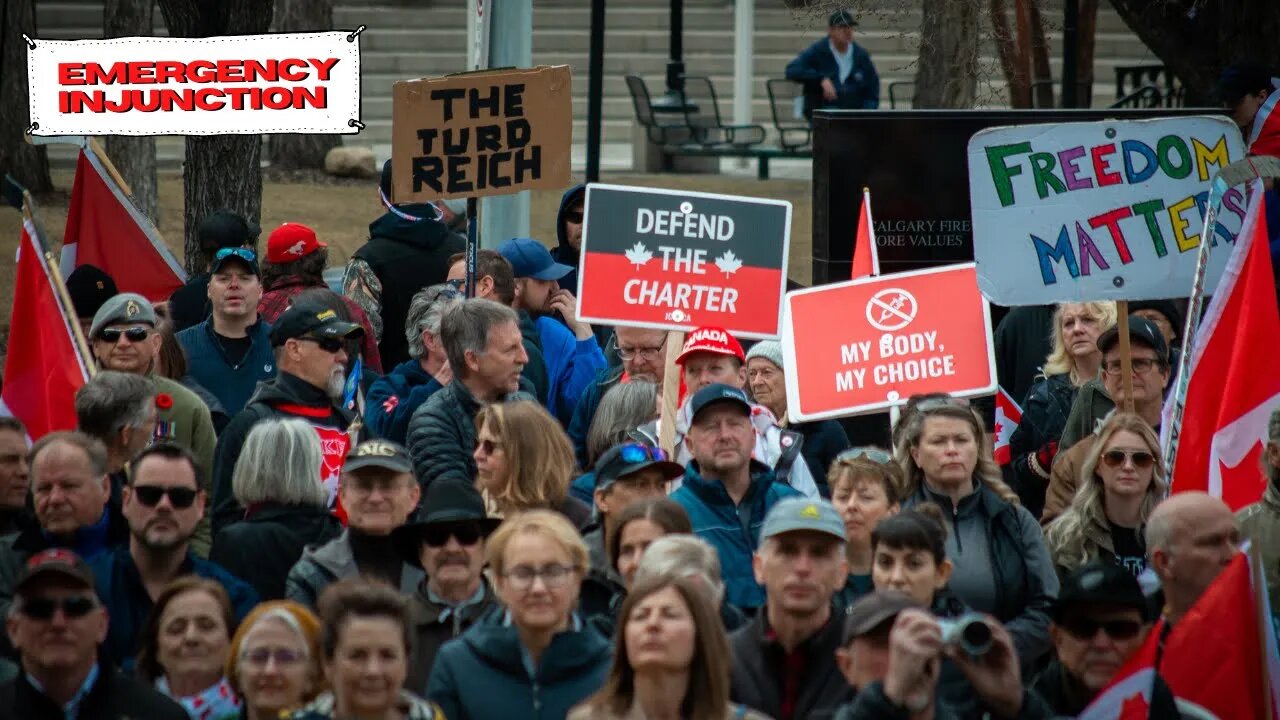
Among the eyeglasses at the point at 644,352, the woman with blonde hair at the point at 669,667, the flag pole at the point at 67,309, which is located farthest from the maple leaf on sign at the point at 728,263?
the woman with blonde hair at the point at 669,667

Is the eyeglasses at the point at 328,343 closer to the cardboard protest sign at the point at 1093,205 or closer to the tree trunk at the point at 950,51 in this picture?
the cardboard protest sign at the point at 1093,205

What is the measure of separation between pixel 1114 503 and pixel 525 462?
2.01m

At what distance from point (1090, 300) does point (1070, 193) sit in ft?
1.57

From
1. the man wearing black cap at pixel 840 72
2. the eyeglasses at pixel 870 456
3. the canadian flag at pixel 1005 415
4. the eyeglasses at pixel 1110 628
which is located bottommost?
the eyeglasses at pixel 1110 628

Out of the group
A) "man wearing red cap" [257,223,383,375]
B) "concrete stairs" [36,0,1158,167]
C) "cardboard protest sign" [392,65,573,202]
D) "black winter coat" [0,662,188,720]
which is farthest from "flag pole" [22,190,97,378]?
"concrete stairs" [36,0,1158,167]

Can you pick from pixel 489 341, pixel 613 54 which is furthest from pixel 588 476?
pixel 613 54

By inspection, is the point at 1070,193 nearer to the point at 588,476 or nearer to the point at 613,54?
the point at 588,476

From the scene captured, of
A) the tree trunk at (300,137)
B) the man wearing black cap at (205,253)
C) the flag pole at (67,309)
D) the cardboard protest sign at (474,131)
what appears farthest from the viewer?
the tree trunk at (300,137)

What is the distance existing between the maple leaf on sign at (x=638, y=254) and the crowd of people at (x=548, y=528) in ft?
1.17

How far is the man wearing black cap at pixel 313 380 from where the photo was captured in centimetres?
771

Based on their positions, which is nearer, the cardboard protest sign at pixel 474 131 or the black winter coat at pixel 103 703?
the black winter coat at pixel 103 703

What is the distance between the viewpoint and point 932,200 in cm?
1079

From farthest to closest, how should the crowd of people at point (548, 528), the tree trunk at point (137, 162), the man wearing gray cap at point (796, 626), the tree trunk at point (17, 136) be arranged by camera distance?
1. the tree trunk at point (17, 136)
2. the tree trunk at point (137, 162)
3. the man wearing gray cap at point (796, 626)
4. the crowd of people at point (548, 528)

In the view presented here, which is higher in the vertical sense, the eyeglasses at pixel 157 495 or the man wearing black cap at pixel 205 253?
the man wearing black cap at pixel 205 253
